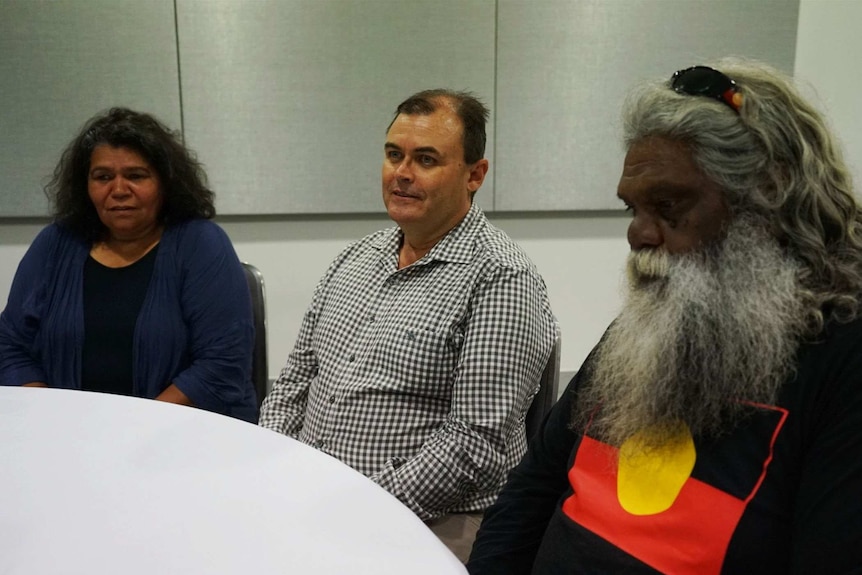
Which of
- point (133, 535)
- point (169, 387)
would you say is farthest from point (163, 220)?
point (133, 535)

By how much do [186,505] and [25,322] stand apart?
5.11 ft

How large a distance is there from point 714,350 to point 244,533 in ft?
2.18

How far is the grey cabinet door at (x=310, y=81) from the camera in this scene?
3312 millimetres

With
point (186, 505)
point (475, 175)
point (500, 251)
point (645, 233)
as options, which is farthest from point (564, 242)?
point (186, 505)

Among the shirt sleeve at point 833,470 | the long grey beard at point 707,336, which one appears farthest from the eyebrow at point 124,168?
the shirt sleeve at point 833,470

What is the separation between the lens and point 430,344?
173 cm

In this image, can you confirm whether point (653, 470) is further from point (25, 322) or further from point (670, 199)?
point (25, 322)

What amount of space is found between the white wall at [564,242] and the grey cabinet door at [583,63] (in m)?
0.15

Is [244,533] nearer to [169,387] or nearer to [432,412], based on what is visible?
[432,412]

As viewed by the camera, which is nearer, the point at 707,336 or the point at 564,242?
the point at 707,336

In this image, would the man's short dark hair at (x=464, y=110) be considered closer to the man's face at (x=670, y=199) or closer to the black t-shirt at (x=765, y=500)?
the man's face at (x=670, y=199)

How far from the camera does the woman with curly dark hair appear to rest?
221cm

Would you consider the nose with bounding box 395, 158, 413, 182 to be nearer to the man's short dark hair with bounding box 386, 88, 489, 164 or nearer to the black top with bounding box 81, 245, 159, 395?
the man's short dark hair with bounding box 386, 88, 489, 164

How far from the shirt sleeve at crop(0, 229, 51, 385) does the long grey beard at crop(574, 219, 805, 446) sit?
178 cm
